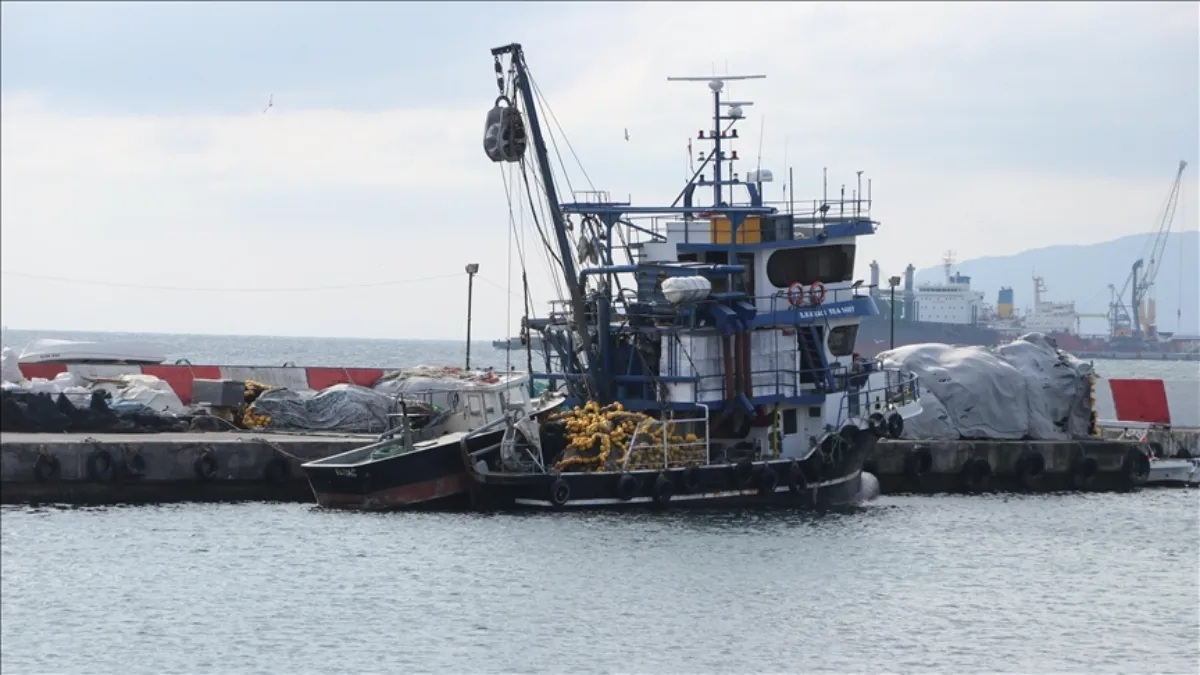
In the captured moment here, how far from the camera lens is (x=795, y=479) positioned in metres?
34.4

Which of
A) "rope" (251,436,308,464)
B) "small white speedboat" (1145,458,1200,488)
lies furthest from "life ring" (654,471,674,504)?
"small white speedboat" (1145,458,1200,488)

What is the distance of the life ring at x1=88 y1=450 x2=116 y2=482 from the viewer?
3128 centimetres

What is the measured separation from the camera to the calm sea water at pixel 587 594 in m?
20.9

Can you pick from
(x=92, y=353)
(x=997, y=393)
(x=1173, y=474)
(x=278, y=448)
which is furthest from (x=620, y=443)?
(x=92, y=353)

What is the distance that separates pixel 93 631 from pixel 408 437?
13.7 m

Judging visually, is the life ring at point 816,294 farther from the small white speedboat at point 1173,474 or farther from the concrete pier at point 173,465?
the small white speedboat at point 1173,474

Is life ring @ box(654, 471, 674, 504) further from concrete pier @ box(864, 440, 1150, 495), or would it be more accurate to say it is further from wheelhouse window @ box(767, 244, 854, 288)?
concrete pier @ box(864, 440, 1150, 495)

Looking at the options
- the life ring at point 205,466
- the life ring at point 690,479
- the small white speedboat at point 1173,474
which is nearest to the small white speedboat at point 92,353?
the life ring at point 205,466

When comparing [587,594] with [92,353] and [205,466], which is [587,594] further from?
[92,353]

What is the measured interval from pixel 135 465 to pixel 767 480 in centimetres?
1221

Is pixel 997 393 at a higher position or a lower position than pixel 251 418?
higher

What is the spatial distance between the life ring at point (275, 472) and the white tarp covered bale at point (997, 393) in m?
15.9

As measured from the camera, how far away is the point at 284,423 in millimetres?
40031

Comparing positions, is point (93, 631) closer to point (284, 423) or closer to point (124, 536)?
point (124, 536)
